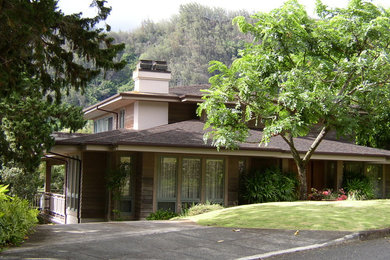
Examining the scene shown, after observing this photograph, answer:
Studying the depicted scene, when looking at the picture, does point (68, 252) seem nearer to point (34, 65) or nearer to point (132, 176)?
point (34, 65)

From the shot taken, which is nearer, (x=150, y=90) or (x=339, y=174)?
(x=339, y=174)

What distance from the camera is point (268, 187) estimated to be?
19.7 meters

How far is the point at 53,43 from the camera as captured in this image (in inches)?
523

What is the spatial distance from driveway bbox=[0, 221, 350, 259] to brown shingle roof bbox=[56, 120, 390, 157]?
5.72 m

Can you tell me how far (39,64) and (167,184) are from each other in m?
8.07

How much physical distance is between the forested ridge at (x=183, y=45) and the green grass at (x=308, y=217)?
2292 inches

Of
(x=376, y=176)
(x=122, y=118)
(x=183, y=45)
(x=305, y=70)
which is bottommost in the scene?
(x=376, y=176)

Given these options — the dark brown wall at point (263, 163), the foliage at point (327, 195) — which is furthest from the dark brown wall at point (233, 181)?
the foliage at point (327, 195)

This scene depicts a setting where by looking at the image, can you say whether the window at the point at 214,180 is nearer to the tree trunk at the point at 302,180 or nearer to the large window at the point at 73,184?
the tree trunk at the point at 302,180

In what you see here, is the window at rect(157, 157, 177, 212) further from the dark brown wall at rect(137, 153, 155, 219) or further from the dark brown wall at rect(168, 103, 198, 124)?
the dark brown wall at rect(168, 103, 198, 124)

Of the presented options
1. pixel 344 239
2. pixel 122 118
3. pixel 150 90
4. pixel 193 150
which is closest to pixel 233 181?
pixel 193 150

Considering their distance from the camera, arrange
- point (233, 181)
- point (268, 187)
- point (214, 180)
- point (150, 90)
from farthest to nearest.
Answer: point (150, 90), point (233, 181), point (214, 180), point (268, 187)

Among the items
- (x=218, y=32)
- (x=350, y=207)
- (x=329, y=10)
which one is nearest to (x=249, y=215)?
(x=350, y=207)

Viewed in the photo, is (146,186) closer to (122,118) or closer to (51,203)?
(122,118)
